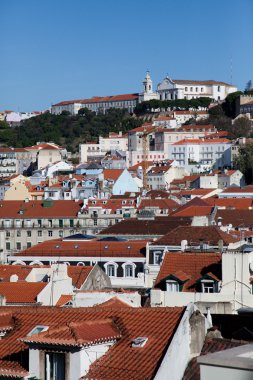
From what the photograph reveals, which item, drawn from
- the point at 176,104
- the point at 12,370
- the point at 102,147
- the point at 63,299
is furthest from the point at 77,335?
the point at 176,104

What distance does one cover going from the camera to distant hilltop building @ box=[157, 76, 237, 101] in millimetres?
141875

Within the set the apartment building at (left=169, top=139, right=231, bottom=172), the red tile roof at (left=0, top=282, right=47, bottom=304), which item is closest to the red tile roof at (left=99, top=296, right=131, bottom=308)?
the red tile roof at (left=0, top=282, right=47, bottom=304)

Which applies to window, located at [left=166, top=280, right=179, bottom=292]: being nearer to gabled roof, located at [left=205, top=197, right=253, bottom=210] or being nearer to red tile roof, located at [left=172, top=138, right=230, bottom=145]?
gabled roof, located at [left=205, top=197, right=253, bottom=210]

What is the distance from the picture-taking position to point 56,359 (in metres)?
7.99

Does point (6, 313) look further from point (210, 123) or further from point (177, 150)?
point (210, 123)

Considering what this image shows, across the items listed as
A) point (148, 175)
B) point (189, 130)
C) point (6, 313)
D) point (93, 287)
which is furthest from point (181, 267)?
point (189, 130)

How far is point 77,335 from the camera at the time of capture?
312 inches

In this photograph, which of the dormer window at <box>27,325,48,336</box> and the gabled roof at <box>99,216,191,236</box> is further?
the gabled roof at <box>99,216,191,236</box>

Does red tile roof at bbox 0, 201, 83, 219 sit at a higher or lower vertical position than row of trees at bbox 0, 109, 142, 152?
lower

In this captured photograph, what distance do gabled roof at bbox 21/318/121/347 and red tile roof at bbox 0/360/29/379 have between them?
0.27 meters

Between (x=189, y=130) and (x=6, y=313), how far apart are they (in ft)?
363

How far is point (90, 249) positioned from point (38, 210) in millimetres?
28827

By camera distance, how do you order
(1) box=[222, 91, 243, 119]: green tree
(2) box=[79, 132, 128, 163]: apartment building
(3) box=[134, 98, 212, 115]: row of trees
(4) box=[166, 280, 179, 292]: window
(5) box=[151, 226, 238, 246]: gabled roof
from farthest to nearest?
(3) box=[134, 98, 212, 115]: row of trees
(1) box=[222, 91, 243, 119]: green tree
(2) box=[79, 132, 128, 163]: apartment building
(5) box=[151, 226, 238, 246]: gabled roof
(4) box=[166, 280, 179, 292]: window

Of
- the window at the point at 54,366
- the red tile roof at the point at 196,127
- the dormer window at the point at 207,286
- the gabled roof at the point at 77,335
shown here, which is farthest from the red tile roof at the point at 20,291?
the red tile roof at the point at 196,127
